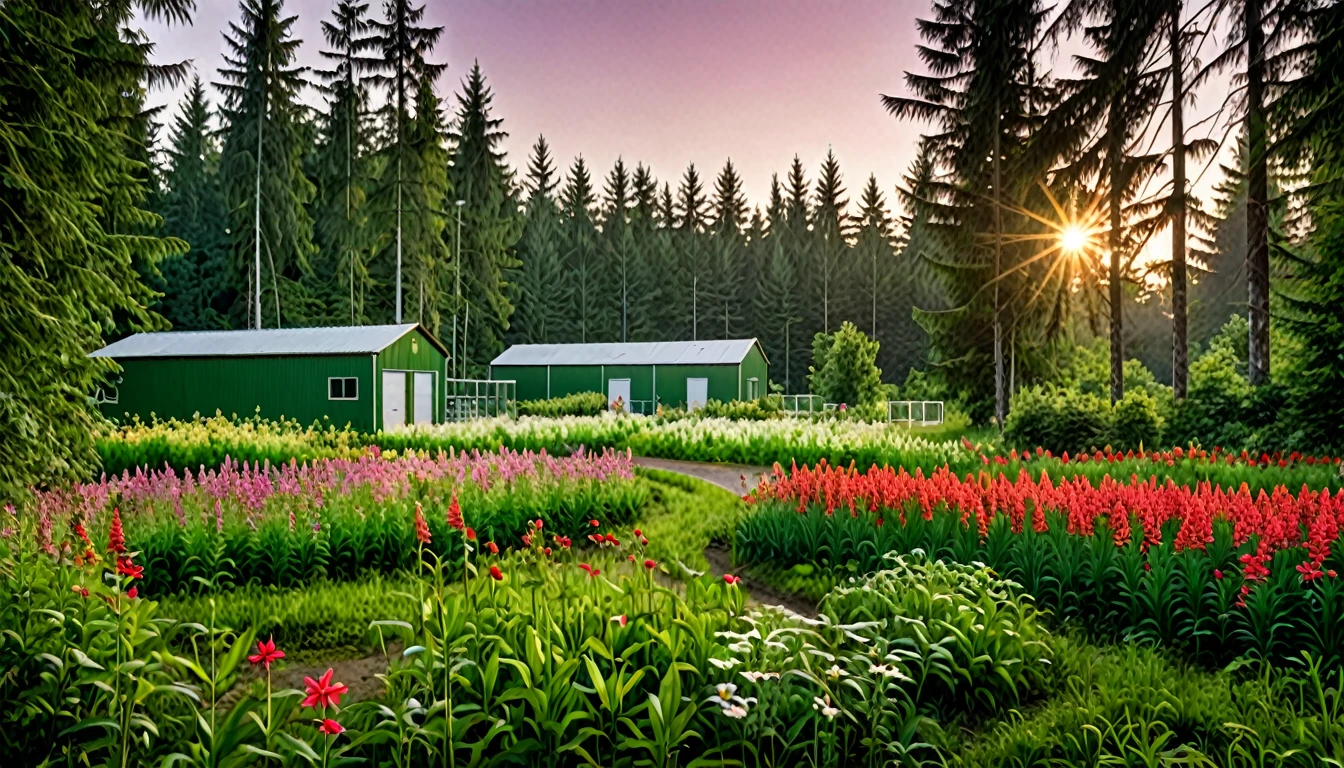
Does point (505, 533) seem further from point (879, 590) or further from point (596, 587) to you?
point (879, 590)

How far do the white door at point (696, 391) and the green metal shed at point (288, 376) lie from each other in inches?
464

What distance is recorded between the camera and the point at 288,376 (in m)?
20.7

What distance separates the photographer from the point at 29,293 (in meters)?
4.94

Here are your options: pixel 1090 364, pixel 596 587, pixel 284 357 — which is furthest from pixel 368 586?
pixel 1090 364

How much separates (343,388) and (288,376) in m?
1.69

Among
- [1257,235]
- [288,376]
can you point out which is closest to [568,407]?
[288,376]

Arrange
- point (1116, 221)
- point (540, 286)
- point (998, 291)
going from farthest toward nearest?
point (540, 286) < point (998, 291) < point (1116, 221)

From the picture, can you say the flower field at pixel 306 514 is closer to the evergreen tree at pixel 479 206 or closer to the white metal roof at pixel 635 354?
the white metal roof at pixel 635 354

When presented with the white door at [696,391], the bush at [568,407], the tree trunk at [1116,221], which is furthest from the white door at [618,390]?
the tree trunk at [1116,221]

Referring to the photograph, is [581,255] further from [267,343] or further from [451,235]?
[267,343]

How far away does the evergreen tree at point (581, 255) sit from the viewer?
176ft

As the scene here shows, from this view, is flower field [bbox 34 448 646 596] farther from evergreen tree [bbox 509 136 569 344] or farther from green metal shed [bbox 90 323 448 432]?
evergreen tree [bbox 509 136 569 344]

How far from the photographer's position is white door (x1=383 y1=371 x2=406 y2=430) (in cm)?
2083

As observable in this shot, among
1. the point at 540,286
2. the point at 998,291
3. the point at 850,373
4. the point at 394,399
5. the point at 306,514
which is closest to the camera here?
the point at 306,514
